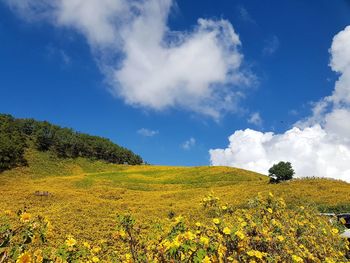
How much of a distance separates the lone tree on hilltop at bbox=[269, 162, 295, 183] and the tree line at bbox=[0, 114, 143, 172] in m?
46.4

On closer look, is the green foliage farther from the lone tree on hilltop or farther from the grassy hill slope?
the lone tree on hilltop

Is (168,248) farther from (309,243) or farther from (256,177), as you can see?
(256,177)

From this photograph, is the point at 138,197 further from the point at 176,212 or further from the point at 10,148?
the point at 10,148

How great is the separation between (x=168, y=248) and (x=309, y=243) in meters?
4.71

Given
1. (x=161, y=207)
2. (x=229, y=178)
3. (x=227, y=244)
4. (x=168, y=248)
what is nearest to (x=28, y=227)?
(x=168, y=248)

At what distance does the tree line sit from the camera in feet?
250

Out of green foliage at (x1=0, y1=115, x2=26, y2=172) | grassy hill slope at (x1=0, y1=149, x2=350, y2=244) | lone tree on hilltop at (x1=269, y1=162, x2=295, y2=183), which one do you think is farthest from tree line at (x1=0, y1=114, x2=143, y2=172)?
lone tree on hilltop at (x1=269, y1=162, x2=295, y2=183)

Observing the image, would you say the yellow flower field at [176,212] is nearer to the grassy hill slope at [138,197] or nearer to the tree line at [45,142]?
the grassy hill slope at [138,197]

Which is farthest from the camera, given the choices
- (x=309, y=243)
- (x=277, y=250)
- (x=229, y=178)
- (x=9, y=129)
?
(x=9, y=129)

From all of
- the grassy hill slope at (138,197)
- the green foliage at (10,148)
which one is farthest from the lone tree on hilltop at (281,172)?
the green foliage at (10,148)

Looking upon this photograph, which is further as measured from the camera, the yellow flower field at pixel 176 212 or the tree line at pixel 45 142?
the tree line at pixel 45 142

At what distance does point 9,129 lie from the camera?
290ft

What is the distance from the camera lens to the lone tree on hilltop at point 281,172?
156 feet

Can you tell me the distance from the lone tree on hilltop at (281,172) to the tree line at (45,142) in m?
46.4
